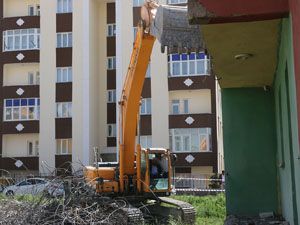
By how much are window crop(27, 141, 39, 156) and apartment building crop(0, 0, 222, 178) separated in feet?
0.25

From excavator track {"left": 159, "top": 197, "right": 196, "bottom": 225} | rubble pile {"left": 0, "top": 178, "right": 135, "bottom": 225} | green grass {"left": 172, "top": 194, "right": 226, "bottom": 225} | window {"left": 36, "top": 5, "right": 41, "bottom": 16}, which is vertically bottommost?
green grass {"left": 172, "top": 194, "right": 226, "bottom": 225}

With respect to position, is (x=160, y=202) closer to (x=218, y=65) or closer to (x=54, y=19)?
(x=218, y=65)

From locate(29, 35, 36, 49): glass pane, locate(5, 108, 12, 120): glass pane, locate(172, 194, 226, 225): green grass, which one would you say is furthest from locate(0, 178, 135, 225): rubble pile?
locate(29, 35, 36, 49): glass pane

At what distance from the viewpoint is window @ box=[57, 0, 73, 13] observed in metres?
43.8

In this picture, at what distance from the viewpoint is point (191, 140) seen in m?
39.7

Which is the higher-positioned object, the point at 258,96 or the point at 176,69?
the point at 176,69

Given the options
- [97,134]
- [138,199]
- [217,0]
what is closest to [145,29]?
[138,199]

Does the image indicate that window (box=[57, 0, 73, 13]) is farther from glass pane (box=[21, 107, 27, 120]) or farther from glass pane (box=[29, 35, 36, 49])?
glass pane (box=[21, 107, 27, 120])

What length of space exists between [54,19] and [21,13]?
2884 millimetres

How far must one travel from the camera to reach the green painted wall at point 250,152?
529 inches

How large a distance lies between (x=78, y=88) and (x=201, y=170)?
445 inches

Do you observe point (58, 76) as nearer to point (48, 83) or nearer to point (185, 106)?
point (48, 83)

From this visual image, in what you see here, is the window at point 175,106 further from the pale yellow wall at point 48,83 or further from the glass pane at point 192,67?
the pale yellow wall at point 48,83

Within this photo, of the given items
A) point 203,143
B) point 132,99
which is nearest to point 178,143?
point 203,143
